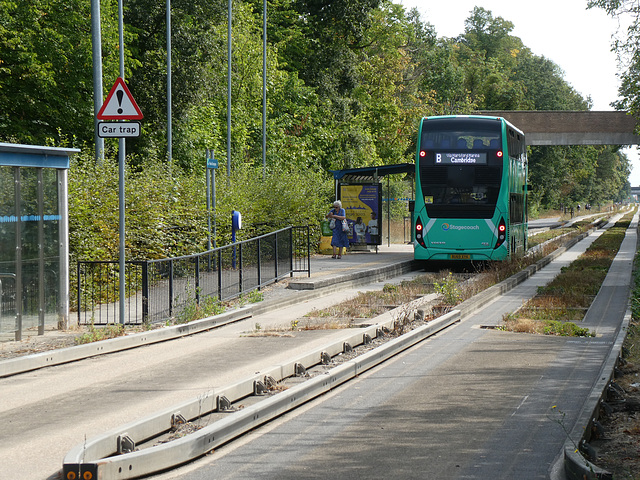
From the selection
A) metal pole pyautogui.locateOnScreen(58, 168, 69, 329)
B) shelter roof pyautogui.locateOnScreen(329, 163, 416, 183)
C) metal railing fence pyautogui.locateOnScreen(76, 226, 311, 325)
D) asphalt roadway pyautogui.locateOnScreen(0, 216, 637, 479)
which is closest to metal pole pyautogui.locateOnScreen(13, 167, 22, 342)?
metal pole pyautogui.locateOnScreen(58, 168, 69, 329)

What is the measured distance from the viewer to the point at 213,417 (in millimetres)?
7414

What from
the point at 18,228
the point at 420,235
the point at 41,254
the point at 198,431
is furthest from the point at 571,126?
the point at 198,431

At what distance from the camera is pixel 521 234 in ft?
96.9

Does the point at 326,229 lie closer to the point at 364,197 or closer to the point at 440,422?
the point at 364,197

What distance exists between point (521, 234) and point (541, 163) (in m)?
71.4

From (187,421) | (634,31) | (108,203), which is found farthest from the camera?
(634,31)

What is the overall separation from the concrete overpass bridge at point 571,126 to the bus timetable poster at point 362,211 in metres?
38.6

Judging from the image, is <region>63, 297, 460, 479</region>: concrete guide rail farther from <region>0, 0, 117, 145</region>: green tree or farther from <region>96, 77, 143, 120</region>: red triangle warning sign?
<region>0, 0, 117, 145</region>: green tree

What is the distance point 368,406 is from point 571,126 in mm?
63004

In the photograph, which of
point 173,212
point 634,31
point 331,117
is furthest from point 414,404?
point 331,117

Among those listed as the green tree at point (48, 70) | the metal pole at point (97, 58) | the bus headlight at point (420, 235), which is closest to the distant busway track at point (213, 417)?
the metal pole at point (97, 58)

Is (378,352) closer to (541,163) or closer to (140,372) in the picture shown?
(140,372)

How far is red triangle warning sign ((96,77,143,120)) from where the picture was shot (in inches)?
481

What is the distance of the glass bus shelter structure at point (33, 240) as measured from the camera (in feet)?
37.6
